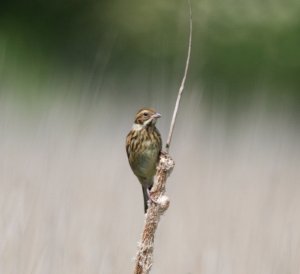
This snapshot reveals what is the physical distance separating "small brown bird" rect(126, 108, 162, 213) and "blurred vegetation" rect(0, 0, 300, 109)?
6.99m

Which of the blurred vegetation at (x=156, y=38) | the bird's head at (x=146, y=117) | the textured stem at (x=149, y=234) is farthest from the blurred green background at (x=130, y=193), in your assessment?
the blurred vegetation at (x=156, y=38)

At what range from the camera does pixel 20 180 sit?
3754mm

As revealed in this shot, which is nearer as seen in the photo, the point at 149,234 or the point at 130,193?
the point at 149,234

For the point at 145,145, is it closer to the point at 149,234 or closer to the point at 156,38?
the point at 149,234

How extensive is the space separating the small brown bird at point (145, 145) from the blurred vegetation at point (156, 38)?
22.9 ft

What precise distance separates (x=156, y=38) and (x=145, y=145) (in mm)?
9766

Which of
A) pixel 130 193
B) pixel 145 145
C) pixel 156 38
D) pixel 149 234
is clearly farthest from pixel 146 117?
pixel 156 38

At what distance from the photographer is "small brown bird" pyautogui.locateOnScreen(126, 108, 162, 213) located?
11.7 ft

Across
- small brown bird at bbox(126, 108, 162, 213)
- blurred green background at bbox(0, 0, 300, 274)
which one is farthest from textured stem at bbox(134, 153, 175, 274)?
small brown bird at bbox(126, 108, 162, 213)

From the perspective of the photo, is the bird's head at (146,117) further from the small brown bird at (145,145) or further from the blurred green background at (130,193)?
the blurred green background at (130,193)

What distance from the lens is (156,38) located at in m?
13.3

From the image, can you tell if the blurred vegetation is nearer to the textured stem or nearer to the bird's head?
the bird's head

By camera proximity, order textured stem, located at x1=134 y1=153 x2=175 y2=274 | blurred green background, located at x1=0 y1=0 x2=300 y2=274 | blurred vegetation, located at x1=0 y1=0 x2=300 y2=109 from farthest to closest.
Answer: blurred vegetation, located at x1=0 y1=0 x2=300 y2=109, blurred green background, located at x1=0 y1=0 x2=300 y2=274, textured stem, located at x1=134 y1=153 x2=175 y2=274

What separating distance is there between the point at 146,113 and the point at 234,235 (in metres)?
0.52
